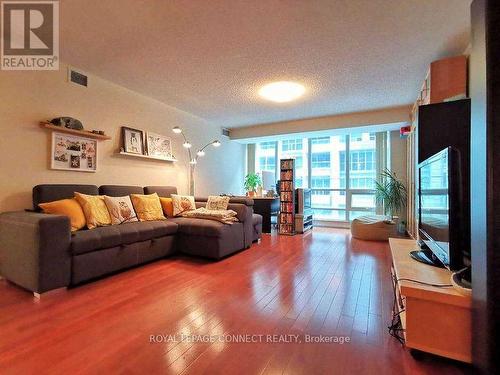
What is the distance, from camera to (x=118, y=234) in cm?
250

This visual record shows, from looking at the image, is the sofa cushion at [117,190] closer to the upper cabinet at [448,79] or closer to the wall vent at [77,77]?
the wall vent at [77,77]

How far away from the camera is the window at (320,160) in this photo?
616cm

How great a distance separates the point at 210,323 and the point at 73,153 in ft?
8.82

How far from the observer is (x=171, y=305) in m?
1.90

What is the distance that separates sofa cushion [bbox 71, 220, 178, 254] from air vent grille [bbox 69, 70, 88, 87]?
1.89m

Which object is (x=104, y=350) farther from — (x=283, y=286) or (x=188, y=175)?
(x=188, y=175)

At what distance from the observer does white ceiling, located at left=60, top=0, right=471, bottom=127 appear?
198cm

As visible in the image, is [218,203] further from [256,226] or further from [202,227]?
[256,226]

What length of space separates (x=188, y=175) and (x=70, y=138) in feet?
7.00

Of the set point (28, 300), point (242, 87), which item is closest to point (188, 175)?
point (242, 87)

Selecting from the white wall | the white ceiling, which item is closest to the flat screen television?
the white ceiling

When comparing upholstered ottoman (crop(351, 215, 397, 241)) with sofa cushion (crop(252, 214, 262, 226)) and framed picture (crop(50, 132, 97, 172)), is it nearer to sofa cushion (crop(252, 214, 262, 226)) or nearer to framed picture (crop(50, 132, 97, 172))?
sofa cushion (crop(252, 214, 262, 226))

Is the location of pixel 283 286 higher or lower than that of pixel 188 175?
lower

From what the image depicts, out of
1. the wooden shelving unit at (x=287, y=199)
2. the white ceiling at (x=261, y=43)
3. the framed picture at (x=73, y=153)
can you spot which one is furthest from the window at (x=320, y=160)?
the framed picture at (x=73, y=153)
